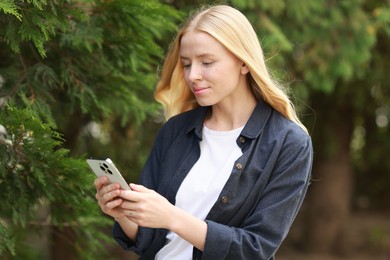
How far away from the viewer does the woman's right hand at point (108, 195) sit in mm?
2311

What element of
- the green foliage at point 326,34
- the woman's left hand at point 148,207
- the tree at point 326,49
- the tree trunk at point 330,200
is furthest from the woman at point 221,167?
the tree trunk at point 330,200

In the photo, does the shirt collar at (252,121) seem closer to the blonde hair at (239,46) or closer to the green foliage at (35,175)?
the blonde hair at (239,46)

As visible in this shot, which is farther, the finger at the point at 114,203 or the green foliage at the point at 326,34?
the green foliage at the point at 326,34

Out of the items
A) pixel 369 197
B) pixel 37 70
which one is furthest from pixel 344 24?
pixel 369 197

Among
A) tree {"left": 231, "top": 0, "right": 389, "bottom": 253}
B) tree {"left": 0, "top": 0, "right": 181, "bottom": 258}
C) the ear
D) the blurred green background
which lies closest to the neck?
the ear

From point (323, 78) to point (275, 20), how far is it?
0.85m

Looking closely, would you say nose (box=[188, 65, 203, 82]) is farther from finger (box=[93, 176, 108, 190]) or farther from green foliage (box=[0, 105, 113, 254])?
green foliage (box=[0, 105, 113, 254])

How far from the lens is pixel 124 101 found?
3805mm

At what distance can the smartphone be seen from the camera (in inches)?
87.7

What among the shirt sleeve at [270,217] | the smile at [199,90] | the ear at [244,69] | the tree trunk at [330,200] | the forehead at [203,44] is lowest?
the tree trunk at [330,200]

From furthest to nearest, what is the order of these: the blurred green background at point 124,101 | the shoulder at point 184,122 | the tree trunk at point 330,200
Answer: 1. the tree trunk at point 330,200
2. the blurred green background at point 124,101
3. the shoulder at point 184,122

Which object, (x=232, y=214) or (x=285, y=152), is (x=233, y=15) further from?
(x=232, y=214)

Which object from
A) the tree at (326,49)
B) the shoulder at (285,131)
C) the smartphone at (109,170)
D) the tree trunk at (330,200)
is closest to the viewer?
the smartphone at (109,170)

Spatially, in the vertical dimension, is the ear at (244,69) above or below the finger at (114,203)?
above
